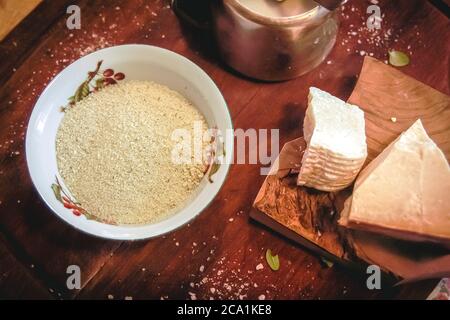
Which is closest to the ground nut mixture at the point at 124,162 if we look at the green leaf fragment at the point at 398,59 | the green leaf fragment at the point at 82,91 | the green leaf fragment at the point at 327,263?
the green leaf fragment at the point at 82,91

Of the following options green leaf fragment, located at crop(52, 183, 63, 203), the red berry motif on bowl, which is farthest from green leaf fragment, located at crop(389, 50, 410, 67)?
green leaf fragment, located at crop(52, 183, 63, 203)

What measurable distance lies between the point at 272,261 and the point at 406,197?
276 mm

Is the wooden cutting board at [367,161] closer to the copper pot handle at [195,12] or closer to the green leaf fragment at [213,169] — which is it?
the green leaf fragment at [213,169]

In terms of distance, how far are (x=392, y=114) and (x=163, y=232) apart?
0.51 m

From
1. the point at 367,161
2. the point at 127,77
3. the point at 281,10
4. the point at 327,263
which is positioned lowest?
the point at 327,263

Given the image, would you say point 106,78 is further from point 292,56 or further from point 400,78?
point 400,78

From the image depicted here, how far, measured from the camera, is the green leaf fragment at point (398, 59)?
1.06 meters

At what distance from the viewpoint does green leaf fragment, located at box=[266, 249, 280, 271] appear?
934 mm

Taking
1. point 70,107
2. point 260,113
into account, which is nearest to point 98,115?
point 70,107

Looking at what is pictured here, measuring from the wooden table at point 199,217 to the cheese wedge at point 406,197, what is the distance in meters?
0.15

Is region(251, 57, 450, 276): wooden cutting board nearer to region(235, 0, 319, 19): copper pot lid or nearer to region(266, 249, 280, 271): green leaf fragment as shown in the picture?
region(266, 249, 280, 271): green leaf fragment

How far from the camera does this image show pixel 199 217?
958 millimetres

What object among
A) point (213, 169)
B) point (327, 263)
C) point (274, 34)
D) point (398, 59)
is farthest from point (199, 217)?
point (398, 59)

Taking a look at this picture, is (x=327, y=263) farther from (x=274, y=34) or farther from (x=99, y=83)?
(x=99, y=83)
